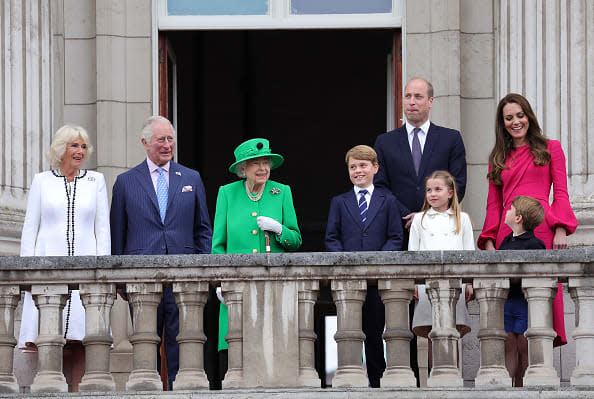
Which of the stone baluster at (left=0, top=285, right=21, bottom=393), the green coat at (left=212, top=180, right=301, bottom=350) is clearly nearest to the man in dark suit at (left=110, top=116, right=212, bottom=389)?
the green coat at (left=212, top=180, right=301, bottom=350)

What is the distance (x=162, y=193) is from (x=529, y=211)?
2.47m

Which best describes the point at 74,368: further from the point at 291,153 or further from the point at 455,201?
the point at 291,153

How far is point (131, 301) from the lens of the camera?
9664 mm

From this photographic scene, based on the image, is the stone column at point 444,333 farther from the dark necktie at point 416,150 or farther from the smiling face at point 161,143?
the smiling face at point 161,143

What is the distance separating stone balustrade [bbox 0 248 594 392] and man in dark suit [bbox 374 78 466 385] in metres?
1.20

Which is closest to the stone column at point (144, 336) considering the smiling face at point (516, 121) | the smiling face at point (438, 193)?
the smiling face at point (438, 193)

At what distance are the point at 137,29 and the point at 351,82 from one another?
8.07 meters

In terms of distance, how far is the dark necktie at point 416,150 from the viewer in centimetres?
1077

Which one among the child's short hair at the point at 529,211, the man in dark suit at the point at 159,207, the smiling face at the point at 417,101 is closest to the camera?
the child's short hair at the point at 529,211

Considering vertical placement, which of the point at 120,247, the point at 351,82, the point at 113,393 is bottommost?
the point at 113,393

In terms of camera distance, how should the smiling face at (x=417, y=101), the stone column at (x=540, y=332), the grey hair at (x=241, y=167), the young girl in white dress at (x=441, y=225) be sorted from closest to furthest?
the stone column at (x=540, y=332), the young girl in white dress at (x=441, y=225), the grey hair at (x=241, y=167), the smiling face at (x=417, y=101)

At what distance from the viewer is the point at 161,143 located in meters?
10.4

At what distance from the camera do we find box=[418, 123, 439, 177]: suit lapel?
10.7m

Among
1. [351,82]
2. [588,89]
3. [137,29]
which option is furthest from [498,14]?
[351,82]
